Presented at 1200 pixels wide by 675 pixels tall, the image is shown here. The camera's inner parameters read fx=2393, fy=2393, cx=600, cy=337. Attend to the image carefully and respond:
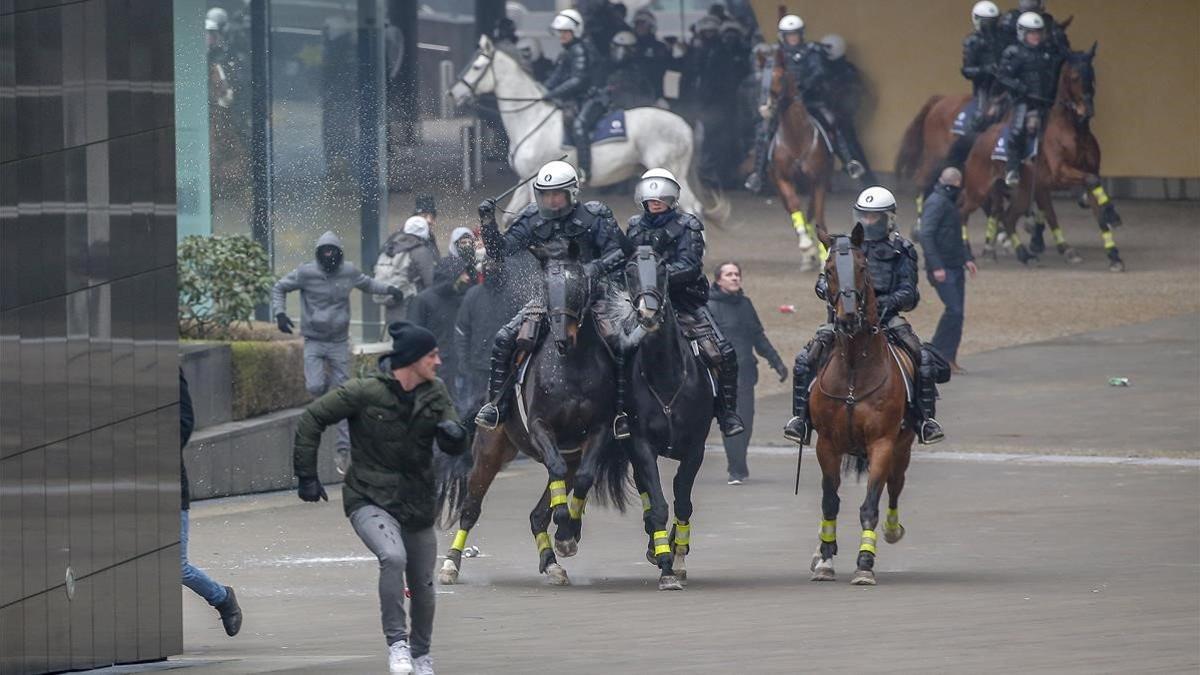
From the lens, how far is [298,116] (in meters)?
22.1

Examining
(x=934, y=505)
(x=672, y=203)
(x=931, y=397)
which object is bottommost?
(x=934, y=505)

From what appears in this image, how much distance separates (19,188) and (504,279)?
349 inches

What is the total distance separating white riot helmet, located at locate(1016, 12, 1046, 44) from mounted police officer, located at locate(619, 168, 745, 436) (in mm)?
16775

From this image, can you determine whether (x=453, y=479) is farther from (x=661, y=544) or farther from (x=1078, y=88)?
(x=1078, y=88)

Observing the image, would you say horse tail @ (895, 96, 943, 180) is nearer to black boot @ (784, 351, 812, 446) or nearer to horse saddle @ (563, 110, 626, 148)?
horse saddle @ (563, 110, 626, 148)

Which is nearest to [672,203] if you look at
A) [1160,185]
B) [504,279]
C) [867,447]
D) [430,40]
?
[867,447]

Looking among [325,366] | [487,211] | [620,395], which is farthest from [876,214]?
[325,366]

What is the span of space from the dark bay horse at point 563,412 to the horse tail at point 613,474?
0.04 ft

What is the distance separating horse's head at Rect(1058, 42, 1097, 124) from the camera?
3017 centimetres

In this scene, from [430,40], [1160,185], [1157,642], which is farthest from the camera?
[430,40]

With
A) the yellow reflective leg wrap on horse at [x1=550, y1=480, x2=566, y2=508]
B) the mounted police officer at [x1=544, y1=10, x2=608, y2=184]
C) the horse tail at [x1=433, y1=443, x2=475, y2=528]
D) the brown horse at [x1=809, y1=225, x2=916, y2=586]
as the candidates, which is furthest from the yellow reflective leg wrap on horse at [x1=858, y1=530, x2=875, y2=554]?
the mounted police officer at [x1=544, y1=10, x2=608, y2=184]

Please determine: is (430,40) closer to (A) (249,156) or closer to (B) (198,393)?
(A) (249,156)

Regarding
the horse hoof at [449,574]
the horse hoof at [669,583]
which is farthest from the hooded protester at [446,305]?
the horse hoof at [669,583]

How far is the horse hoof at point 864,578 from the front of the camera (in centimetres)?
1341
